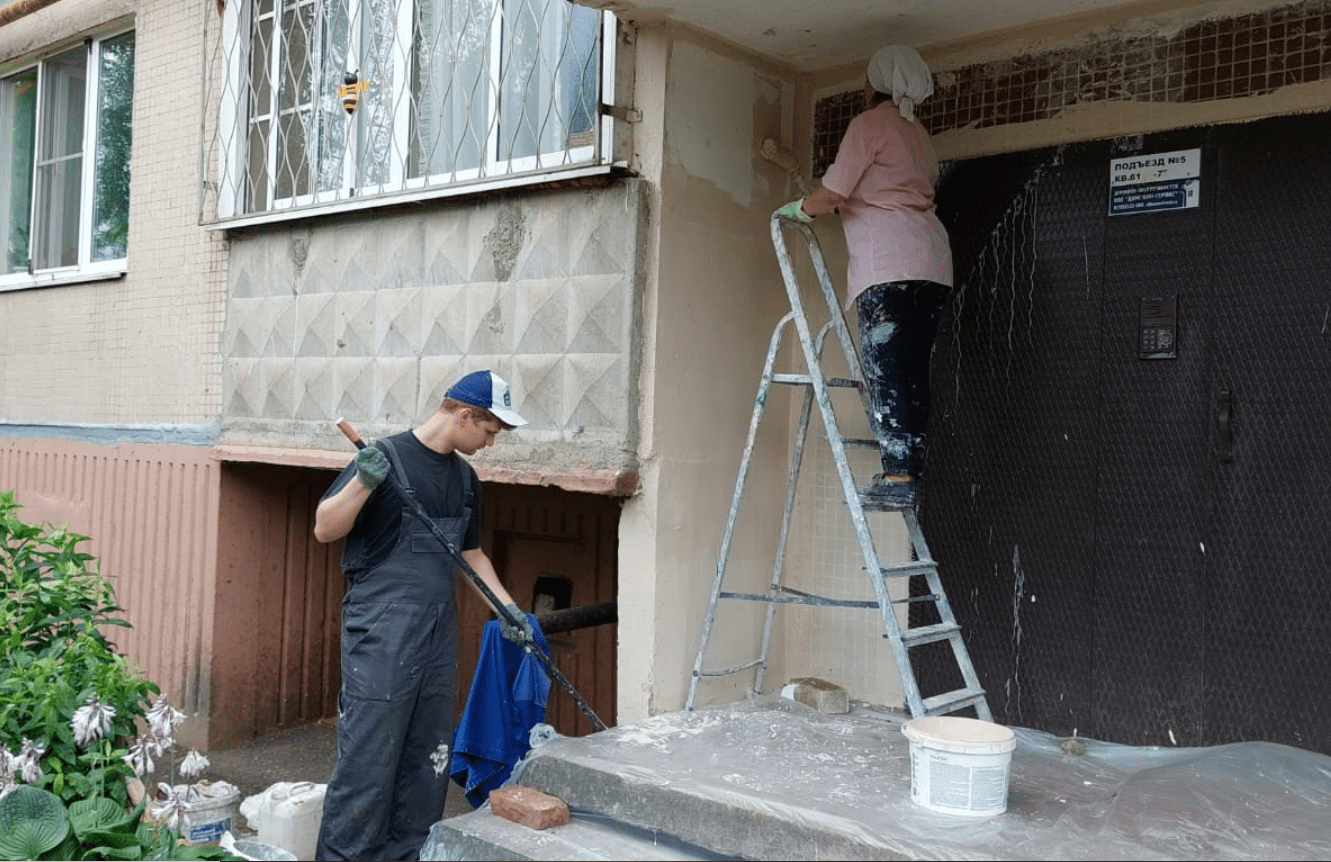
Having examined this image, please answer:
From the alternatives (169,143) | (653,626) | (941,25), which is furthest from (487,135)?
(169,143)

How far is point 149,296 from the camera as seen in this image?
698 centimetres

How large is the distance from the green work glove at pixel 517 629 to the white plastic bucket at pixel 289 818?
94 centimetres

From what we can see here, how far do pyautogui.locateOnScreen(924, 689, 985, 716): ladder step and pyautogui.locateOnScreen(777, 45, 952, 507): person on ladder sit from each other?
2.31 ft

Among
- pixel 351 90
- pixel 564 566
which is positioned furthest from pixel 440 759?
pixel 351 90

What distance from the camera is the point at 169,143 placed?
6.88m

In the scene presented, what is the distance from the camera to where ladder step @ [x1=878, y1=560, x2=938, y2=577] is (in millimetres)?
4039

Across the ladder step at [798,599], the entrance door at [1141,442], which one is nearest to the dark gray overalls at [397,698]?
the ladder step at [798,599]

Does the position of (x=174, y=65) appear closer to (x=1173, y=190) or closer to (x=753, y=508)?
(x=753, y=508)

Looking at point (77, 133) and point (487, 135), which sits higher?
point (77, 133)

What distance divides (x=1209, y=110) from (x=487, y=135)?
2.95 meters

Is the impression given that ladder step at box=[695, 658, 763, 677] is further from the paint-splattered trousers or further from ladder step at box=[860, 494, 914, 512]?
the paint-splattered trousers

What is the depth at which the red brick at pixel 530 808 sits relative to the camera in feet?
11.7

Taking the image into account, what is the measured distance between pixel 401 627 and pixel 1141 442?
2766mm

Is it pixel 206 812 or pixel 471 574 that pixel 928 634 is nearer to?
pixel 471 574
